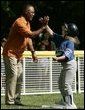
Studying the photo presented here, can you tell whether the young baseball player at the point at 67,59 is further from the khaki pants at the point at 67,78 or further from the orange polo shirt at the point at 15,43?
Answer: the orange polo shirt at the point at 15,43

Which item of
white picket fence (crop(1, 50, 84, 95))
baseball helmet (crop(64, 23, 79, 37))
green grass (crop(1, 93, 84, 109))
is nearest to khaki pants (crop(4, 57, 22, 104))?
green grass (crop(1, 93, 84, 109))

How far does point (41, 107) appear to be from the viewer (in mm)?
12391

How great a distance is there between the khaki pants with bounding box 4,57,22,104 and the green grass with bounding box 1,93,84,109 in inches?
9.1

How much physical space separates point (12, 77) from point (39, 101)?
1.53m

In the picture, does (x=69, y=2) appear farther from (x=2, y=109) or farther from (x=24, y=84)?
(x=2, y=109)

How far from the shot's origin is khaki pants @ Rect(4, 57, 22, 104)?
12906 millimetres

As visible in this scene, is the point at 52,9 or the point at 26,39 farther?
the point at 52,9

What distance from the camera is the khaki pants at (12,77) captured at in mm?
12906

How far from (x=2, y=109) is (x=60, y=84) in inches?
53.7

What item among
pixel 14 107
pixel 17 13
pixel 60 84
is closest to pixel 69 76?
pixel 60 84

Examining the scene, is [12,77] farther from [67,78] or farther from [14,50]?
[67,78]

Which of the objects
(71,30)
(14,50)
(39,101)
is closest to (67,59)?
(71,30)

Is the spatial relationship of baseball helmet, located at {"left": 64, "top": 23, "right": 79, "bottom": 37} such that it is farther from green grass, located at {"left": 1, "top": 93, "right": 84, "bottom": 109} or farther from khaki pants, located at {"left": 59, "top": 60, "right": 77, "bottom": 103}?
green grass, located at {"left": 1, "top": 93, "right": 84, "bottom": 109}

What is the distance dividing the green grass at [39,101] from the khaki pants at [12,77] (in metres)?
0.23
